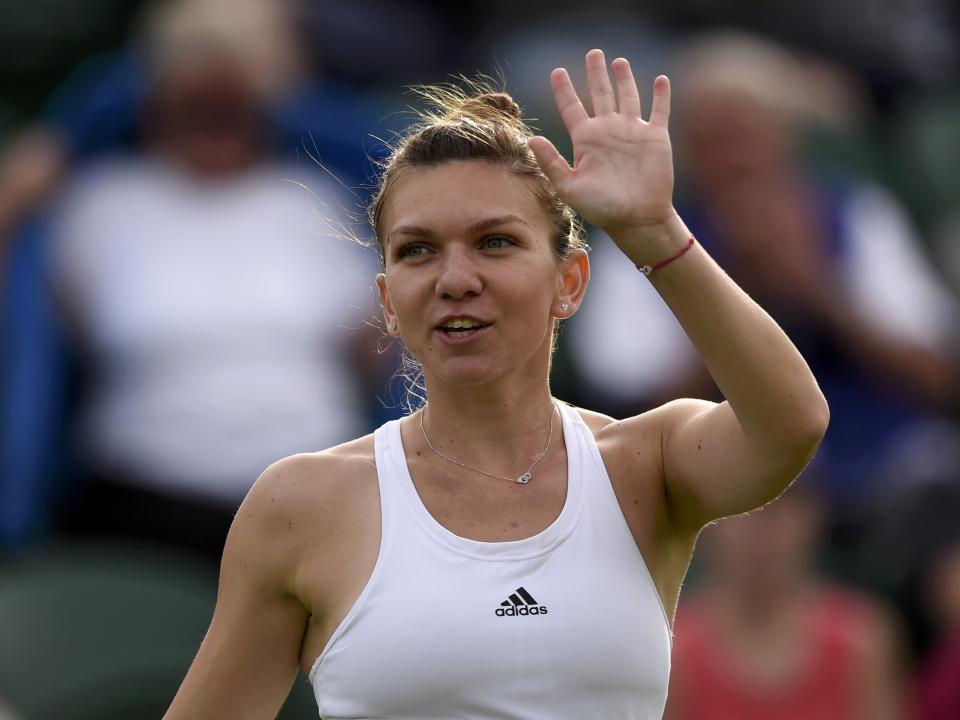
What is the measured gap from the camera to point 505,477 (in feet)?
9.24

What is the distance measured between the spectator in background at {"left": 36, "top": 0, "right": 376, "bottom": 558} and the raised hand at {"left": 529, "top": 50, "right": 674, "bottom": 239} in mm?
3124

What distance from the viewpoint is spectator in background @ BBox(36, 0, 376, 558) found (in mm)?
5633

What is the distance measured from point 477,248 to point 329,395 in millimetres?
3141

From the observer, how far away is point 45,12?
25.0 ft

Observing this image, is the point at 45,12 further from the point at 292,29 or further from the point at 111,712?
the point at 111,712

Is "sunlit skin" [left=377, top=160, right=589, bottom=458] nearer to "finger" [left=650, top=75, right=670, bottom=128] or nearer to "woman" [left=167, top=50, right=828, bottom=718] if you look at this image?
"woman" [left=167, top=50, right=828, bottom=718]

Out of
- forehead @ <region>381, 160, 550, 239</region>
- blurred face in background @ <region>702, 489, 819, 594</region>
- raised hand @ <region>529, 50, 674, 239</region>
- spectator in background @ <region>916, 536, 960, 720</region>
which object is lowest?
spectator in background @ <region>916, 536, 960, 720</region>

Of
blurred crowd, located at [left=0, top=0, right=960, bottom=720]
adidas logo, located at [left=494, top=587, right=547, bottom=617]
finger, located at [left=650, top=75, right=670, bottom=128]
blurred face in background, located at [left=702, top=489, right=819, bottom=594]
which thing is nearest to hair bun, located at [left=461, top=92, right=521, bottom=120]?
finger, located at [left=650, top=75, right=670, bottom=128]

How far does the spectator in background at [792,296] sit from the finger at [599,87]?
328 cm

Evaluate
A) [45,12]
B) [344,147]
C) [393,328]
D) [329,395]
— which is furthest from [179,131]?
[393,328]

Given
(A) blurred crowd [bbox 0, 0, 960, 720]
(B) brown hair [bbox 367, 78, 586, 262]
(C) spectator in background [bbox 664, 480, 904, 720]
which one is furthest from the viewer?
(A) blurred crowd [bbox 0, 0, 960, 720]

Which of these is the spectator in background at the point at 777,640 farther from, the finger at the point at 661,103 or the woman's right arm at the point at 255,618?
the finger at the point at 661,103

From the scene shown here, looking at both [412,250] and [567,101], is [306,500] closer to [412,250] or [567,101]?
[412,250]

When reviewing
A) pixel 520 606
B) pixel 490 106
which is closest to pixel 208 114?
pixel 490 106
